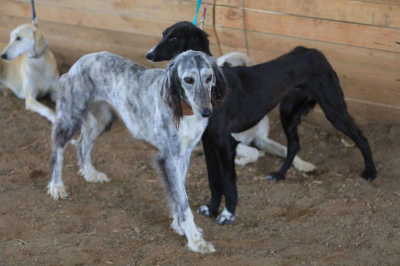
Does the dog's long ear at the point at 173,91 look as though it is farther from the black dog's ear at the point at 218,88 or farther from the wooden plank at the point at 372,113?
the wooden plank at the point at 372,113

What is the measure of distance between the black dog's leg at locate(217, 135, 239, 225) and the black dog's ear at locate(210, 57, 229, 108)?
0.43m

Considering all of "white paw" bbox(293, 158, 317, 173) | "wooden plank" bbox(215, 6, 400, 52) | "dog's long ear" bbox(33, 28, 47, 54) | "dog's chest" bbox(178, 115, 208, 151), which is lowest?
"white paw" bbox(293, 158, 317, 173)

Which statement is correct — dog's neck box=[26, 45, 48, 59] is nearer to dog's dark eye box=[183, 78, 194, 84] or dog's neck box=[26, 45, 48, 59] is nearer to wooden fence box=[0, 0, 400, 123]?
wooden fence box=[0, 0, 400, 123]

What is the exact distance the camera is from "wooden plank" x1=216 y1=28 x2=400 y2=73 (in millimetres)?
4902

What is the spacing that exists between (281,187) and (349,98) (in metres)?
1.30

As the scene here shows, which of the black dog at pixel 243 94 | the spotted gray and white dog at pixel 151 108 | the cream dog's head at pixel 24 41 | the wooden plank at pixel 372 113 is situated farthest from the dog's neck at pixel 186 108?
the cream dog's head at pixel 24 41

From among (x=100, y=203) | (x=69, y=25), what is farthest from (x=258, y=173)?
(x=69, y=25)

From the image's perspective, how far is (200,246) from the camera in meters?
3.76

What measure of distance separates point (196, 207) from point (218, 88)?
4.30 feet

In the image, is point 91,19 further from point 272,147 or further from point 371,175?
point 371,175

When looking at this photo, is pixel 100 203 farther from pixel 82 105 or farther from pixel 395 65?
pixel 395 65

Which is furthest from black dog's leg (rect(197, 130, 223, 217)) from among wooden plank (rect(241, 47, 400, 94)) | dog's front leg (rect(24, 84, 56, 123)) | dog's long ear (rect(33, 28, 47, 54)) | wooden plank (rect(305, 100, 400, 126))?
dog's long ear (rect(33, 28, 47, 54))

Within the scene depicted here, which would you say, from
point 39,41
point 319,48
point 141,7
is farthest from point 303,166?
point 39,41

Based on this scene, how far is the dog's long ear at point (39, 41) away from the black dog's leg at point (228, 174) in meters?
3.10
